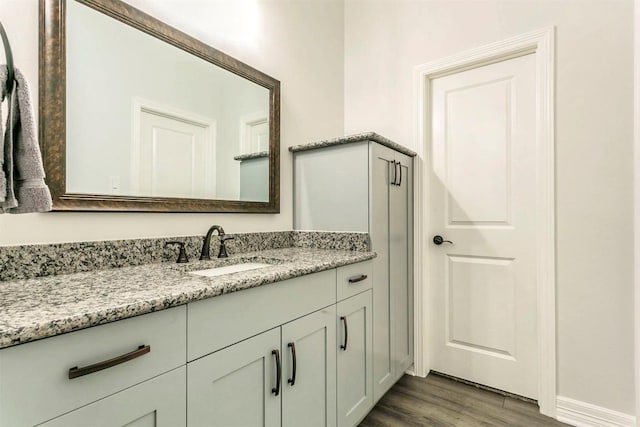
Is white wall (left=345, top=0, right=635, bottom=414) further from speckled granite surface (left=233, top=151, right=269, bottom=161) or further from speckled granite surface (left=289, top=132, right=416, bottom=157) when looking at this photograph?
speckled granite surface (left=233, top=151, right=269, bottom=161)

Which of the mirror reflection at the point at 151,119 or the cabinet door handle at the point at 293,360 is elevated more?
the mirror reflection at the point at 151,119

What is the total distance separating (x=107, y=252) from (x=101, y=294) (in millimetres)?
461

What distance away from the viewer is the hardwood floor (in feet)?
5.68

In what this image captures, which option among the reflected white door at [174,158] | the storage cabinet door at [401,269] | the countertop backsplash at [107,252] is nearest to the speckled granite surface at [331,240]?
the countertop backsplash at [107,252]

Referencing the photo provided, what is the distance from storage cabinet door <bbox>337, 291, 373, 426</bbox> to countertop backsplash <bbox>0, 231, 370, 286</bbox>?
355 millimetres

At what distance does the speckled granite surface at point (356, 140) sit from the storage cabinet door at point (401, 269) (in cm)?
6

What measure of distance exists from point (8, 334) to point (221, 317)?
475 mm

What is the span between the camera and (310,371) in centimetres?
130

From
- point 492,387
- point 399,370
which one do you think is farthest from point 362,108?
point 492,387

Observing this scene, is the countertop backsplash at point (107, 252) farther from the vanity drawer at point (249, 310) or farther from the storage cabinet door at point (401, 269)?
the vanity drawer at point (249, 310)

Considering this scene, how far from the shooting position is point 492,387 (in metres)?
2.04

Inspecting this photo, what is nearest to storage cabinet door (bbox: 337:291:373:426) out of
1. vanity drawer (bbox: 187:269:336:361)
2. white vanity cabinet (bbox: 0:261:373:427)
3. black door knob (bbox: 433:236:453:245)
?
white vanity cabinet (bbox: 0:261:373:427)

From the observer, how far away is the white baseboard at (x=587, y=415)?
5.31 ft

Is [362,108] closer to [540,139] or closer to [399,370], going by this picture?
[540,139]
